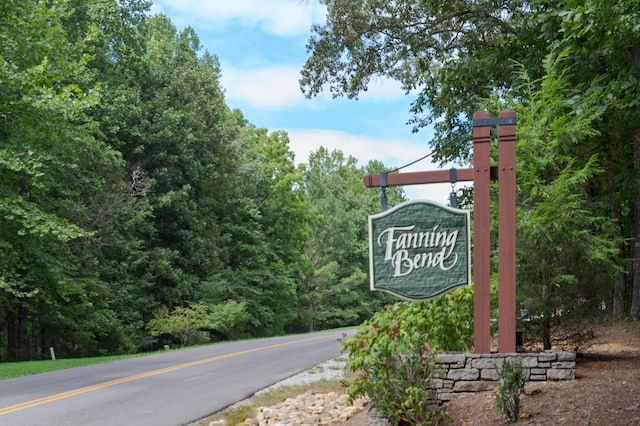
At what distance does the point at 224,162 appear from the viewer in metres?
32.5

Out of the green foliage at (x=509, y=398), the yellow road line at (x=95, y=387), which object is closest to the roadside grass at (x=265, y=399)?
the green foliage at (x=509, y=398)

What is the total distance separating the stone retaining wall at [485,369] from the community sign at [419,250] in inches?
32.7

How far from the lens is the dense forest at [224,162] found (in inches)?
A: 333

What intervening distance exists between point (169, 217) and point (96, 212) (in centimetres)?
609

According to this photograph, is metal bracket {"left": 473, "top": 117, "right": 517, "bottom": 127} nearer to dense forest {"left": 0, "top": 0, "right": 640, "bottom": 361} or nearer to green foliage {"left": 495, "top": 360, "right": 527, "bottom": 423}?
dense forest {"left": 0, "top": 0, "right": 640, "bottom": 361}

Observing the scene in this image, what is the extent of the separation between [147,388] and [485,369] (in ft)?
21.4

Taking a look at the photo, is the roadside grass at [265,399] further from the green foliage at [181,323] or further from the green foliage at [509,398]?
the green foliage at [181,323]

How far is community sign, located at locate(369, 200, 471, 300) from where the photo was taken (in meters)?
7.66

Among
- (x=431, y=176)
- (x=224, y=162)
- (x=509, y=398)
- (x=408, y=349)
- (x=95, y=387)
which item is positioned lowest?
(x=95, y=387)

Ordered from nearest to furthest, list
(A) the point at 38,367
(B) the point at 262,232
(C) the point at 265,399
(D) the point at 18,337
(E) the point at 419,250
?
1. (E) the point at 419,250
2. (C) the point at 265,399
3. (A) the point at 38,367
4. (D) the point at 18,337
5. (B) the point at 262,232

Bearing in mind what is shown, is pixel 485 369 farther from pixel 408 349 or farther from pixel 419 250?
pixel 419 250

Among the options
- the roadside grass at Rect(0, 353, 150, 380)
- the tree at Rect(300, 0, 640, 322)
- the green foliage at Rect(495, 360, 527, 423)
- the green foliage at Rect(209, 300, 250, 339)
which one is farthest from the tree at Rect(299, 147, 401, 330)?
the green foliage at Rect(495, 360, 527, 423)

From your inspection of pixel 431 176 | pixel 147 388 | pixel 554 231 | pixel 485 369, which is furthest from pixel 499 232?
pixel 147 388

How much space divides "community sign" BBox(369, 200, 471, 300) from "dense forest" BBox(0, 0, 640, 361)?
1.01 metres
